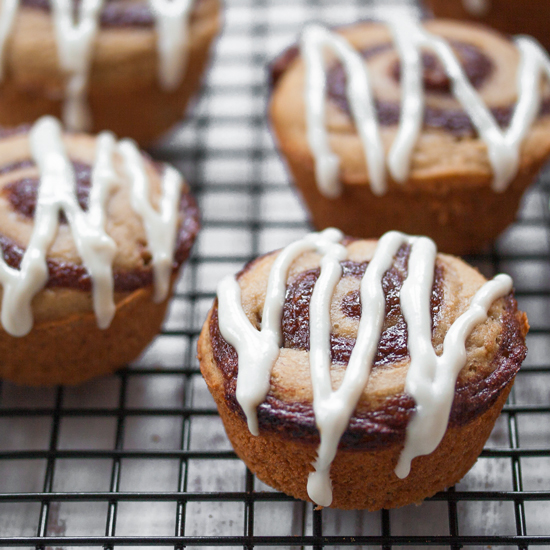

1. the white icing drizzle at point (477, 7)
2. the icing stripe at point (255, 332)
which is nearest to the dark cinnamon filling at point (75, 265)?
the icing stripe at point (255, 332)

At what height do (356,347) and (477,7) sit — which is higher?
(477,7)

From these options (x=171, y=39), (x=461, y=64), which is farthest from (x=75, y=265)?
(x=461, y=64)

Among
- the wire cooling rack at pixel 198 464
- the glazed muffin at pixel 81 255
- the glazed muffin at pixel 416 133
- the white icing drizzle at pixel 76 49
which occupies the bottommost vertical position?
the wire cooling rack at pixel 198 464

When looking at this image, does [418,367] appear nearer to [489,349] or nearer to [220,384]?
[489,349]

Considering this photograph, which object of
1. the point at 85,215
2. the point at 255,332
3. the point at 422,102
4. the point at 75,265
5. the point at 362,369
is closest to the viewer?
the point at 362,369

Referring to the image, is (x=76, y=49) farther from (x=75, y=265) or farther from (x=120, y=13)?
(x=75, y=265)

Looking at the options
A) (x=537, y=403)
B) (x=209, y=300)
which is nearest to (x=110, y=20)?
(x=209, y=300)

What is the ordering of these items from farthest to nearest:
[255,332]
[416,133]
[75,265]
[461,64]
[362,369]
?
[461,64] → [416,133] → [75,265] → [255,332] → [362,369]

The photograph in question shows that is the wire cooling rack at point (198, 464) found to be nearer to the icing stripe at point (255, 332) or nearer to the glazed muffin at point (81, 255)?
the glazed muffin at point (81, 255)
